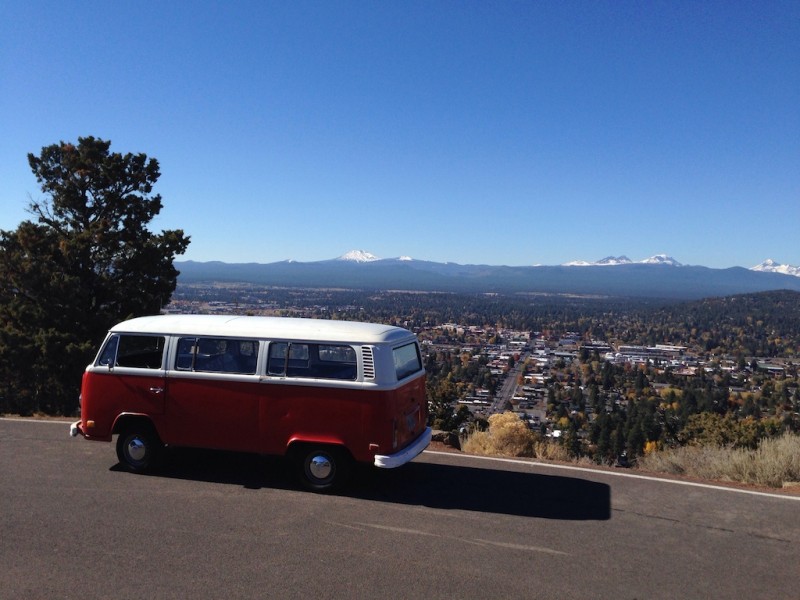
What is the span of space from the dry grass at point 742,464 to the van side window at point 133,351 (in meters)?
7.11

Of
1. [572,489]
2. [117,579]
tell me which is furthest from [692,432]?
[117,579]

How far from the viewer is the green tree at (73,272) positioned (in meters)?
17.6

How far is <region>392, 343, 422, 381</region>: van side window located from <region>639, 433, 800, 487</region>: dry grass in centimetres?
405

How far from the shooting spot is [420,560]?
536 cm

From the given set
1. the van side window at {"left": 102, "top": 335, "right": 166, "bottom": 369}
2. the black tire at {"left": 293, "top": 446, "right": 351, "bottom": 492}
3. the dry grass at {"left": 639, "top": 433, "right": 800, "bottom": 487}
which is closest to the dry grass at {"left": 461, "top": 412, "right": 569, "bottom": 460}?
the dry grass at {"left": 639, "top": 433, "right": 800, "bottom": 487}

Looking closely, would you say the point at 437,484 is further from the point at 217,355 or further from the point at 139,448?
the point at 139,448

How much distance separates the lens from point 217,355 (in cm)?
741

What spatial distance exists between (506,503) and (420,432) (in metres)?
1.40

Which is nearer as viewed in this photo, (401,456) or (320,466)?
(401,456)

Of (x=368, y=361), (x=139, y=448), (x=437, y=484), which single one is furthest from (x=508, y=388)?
(x=368, y=361)

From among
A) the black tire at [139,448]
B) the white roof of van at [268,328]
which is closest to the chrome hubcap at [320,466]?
the white roof of van at [268,328]

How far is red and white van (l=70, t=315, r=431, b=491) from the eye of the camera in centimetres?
684

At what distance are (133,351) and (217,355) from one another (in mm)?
1199

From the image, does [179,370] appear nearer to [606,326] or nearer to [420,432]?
[420,432]
